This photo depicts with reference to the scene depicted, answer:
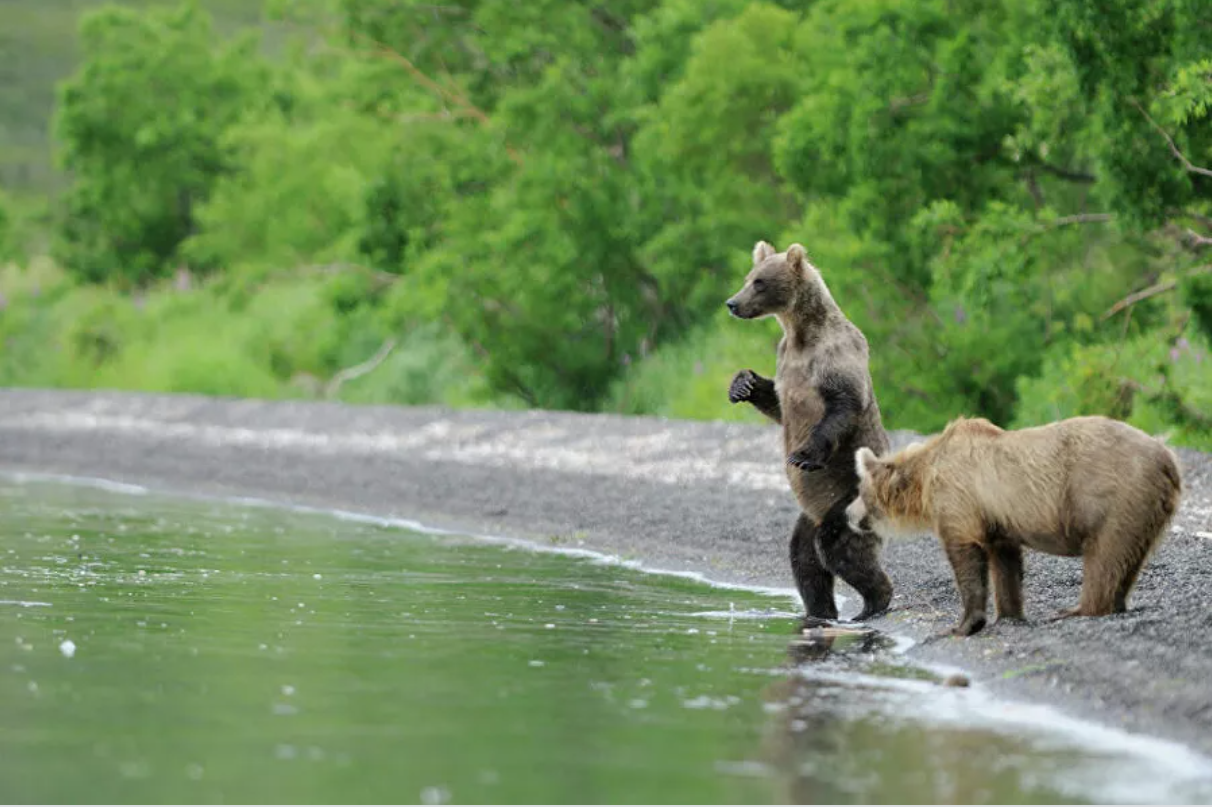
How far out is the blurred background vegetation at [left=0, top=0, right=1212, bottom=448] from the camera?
71.4 feet

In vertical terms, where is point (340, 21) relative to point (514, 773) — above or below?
above

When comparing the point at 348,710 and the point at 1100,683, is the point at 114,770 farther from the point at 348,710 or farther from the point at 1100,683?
the point at 1100,683

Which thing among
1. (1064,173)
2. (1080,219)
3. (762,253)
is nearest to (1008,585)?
(762,253)

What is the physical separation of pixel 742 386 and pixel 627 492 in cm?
855

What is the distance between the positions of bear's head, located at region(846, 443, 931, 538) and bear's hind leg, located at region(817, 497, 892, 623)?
2.19ft

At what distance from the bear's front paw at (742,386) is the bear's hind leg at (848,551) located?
851 millimetres

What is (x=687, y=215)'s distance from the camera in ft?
102

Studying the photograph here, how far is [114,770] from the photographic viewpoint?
7922mm

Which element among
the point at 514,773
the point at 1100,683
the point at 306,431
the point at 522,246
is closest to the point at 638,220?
the point at 522,246

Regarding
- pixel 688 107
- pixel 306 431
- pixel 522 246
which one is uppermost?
pixel 688 107

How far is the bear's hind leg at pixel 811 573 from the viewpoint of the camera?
13.2 meters

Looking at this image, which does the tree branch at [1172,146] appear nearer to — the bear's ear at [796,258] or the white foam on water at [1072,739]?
the bear's ear at [796,258]

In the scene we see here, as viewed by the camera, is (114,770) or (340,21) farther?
(340,21)

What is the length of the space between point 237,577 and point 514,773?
25.1 feet
